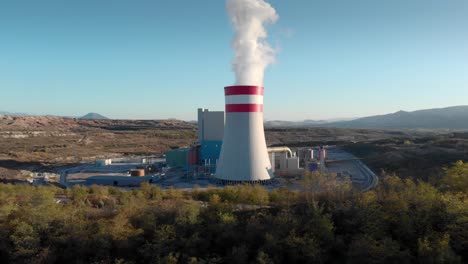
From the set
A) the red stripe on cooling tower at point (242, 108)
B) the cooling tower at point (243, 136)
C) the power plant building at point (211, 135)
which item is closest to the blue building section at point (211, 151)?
the power plant building at point (211, 135)

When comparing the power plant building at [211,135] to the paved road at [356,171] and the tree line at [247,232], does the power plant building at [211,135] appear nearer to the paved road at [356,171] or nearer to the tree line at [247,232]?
the paved road at [356,171]

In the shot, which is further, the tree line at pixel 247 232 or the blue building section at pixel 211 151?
the blue building section at pixel 211 151

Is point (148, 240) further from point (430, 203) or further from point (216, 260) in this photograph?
point (430, 203)

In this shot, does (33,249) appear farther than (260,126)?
No

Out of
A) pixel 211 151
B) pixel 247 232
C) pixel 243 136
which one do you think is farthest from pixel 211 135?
pixel 247 232

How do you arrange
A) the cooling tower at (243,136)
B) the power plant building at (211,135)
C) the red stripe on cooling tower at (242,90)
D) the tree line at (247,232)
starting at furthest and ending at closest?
the power plant building at (211,135), the red stripe on cooling tower at (242,90), the cooling tower at (243,136), the tree line at (247,232)

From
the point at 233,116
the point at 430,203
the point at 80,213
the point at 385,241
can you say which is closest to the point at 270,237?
the point at 385,241

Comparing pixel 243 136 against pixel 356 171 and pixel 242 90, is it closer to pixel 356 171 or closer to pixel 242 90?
pixel 242 90
